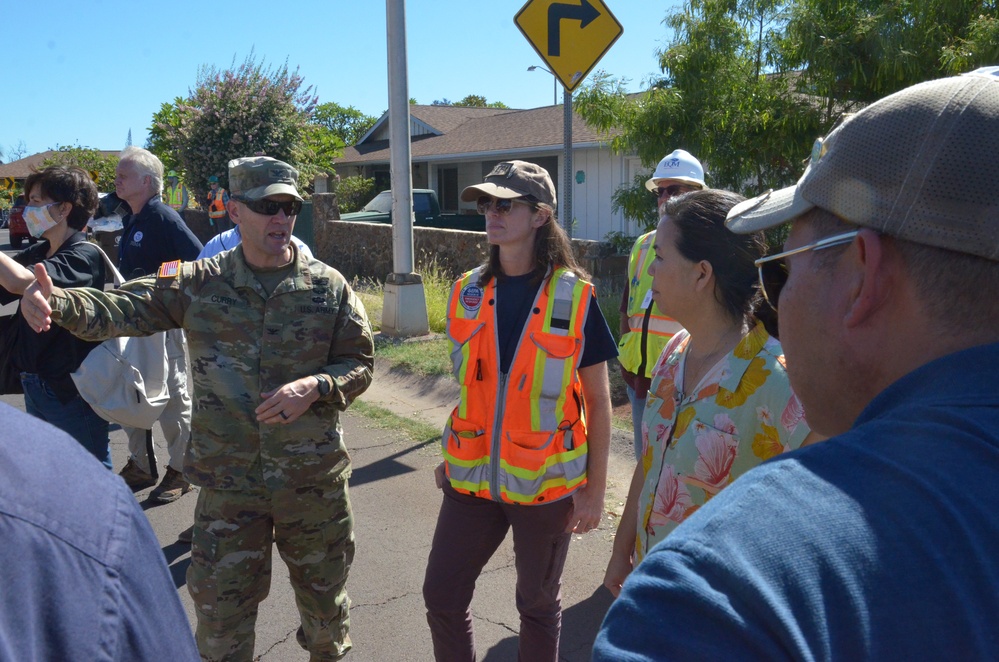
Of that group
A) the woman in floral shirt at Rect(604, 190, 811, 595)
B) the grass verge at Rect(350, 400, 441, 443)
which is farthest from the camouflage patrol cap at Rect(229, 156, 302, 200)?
the grass verge at Rect(350, 400, 441, 443)

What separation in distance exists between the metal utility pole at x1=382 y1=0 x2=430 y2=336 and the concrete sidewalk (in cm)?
294

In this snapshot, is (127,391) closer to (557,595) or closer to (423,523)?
(423,523)

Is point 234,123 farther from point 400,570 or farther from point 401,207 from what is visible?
point 400,570

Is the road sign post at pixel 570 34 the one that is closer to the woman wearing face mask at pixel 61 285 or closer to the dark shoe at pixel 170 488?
the woman wearing face mask at pixel 61 285

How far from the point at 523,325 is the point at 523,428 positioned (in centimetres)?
39

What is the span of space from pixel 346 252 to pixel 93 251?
38.1 ft

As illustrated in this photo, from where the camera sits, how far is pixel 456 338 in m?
3.26

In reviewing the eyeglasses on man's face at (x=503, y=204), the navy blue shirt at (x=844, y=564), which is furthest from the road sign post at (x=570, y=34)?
the navy blue shirt at (x=844, y=564)

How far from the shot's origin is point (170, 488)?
18.3 ft

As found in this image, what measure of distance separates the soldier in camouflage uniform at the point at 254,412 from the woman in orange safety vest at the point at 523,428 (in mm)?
459

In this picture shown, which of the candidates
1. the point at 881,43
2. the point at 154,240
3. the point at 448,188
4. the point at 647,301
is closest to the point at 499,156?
the point at 448,188

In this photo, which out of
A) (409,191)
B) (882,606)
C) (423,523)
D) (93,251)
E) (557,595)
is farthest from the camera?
(409,191)

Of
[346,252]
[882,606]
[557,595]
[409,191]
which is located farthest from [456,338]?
[346,252]

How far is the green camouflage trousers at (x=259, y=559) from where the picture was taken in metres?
3.07
